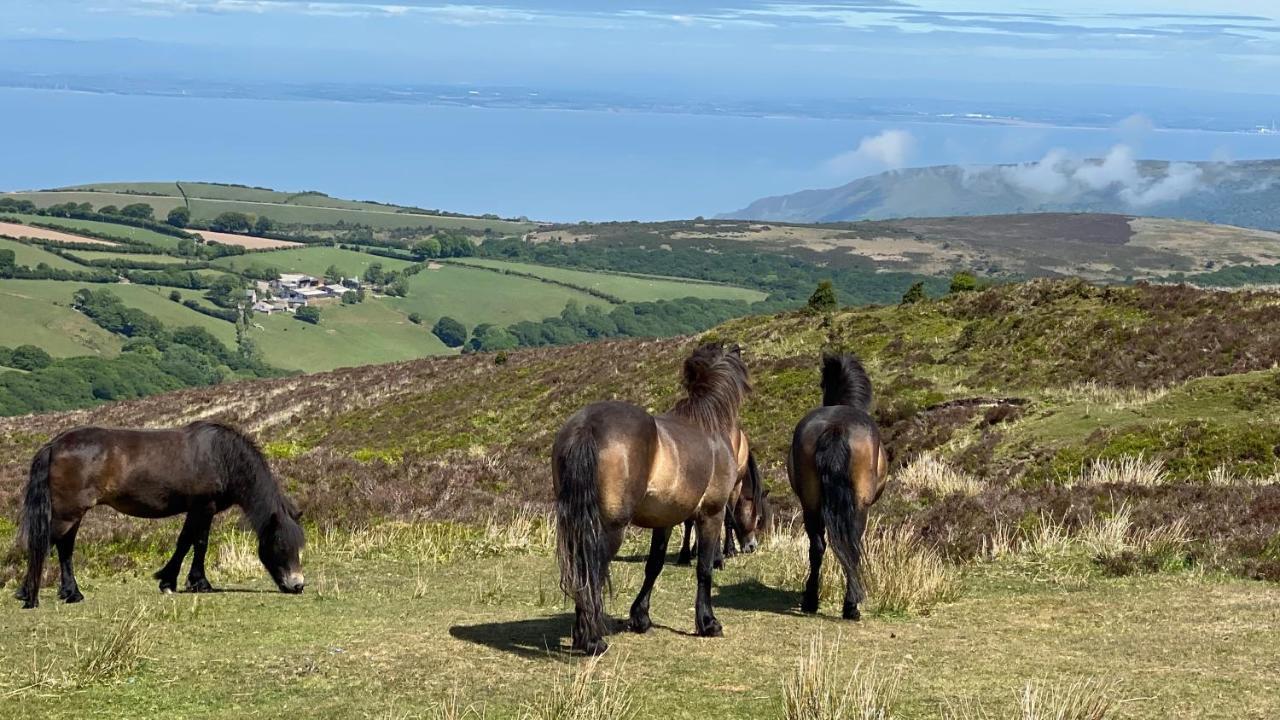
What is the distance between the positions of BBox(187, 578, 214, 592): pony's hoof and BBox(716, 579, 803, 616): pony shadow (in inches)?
190

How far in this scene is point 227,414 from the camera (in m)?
47.7

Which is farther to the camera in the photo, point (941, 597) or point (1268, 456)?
point (1268, 456)

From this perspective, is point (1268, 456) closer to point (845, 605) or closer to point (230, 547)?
point (845, 605)

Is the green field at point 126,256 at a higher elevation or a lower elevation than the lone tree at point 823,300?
lower

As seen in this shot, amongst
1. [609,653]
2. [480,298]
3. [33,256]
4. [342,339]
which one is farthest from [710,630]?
[33,256]

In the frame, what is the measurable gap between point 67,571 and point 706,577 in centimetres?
585

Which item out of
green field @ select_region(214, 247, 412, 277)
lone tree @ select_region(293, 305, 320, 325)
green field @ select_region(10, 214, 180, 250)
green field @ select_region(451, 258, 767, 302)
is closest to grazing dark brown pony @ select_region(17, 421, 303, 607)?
lone tree @ select_region(293, 305, 320, 325)

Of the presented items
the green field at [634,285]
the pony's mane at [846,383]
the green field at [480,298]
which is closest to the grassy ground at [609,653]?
the pony's mane at [846,383]

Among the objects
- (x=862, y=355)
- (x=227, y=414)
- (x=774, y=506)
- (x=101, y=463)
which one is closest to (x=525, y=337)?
(x=227, y=414)

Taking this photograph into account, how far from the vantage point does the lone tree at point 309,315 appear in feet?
421

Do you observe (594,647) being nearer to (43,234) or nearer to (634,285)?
(634,285)

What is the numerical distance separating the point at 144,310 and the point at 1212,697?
124 metres

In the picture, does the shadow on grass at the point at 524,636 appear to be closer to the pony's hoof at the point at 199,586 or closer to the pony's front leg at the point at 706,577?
the pony's front leg at the point at 706,577

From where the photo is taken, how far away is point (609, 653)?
902cm
